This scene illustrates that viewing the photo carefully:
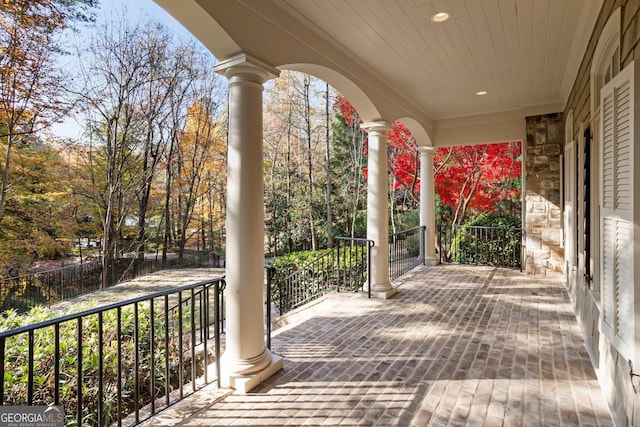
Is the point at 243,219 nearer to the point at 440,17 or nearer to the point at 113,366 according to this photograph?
the point at 113,366

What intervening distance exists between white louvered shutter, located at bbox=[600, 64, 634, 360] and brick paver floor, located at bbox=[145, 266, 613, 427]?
752 millimetres

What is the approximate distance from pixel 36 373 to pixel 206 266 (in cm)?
895

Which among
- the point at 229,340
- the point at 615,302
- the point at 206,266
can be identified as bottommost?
the point at 206,266

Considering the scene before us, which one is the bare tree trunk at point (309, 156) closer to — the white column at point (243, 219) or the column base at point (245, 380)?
the white column at point (243, 219)

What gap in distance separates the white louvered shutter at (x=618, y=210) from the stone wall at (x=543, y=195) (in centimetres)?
450

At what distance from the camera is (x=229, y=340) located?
259 cm

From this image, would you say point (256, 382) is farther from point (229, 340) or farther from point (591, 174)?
point (591, 174)

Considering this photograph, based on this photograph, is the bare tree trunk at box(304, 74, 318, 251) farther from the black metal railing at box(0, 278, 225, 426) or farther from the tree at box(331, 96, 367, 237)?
the black metal railing at box(0, 278, 225, 426)

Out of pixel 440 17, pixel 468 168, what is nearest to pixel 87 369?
pixel 440 17

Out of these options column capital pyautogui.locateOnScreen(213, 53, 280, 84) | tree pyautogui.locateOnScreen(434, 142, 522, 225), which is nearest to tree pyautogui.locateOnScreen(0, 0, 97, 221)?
column capital pyautogui.locateOnScreen(213, 53, 280, 84)

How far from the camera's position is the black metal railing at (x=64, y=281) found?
22.7 feet

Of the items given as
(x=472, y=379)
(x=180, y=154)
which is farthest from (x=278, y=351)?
(x=180, y=154)

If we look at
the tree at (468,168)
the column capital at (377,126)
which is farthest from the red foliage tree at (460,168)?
the column capital at (377,126)

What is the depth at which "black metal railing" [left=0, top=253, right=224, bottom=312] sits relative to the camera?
691 cm
